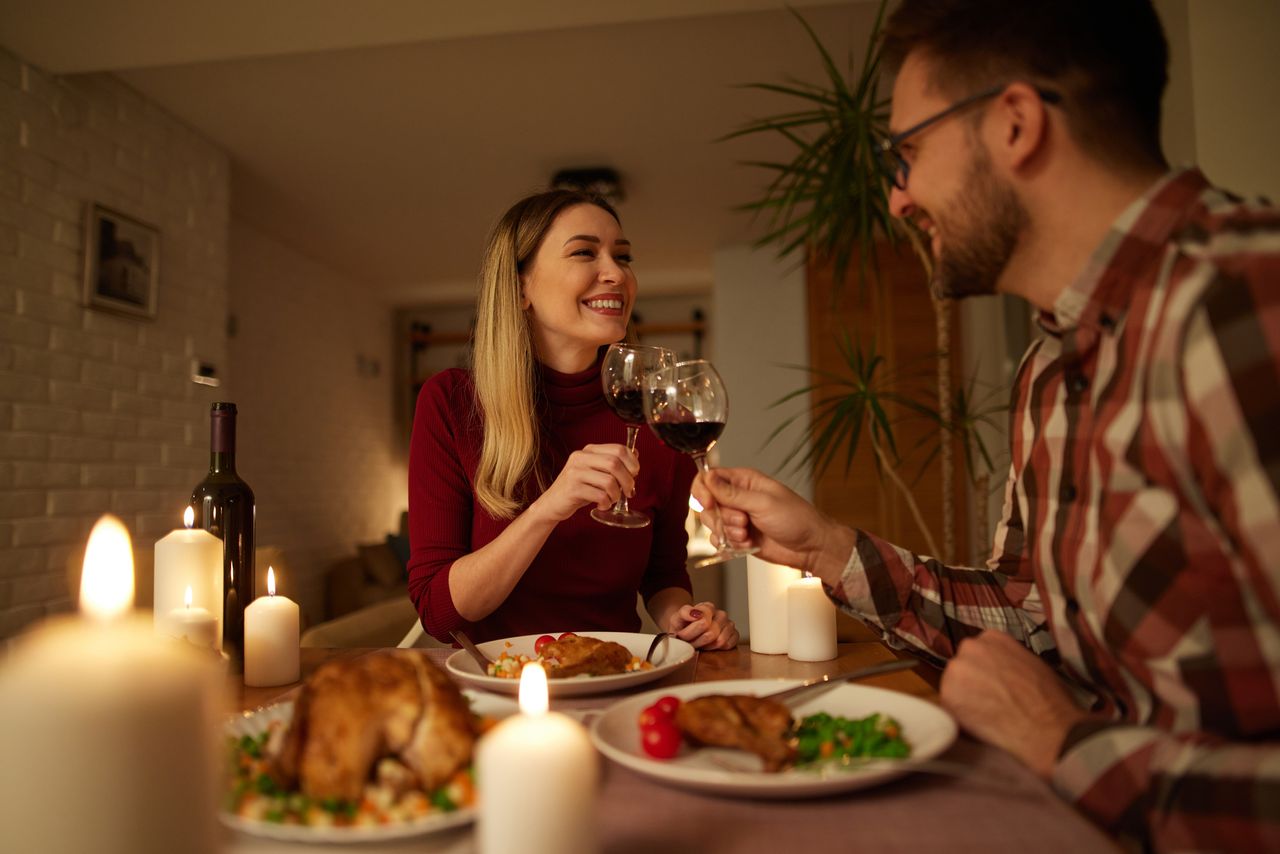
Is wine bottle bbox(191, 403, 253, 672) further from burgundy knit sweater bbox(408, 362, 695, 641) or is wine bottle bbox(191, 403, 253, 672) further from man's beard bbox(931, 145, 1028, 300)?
man's beard bbox(931, 145, 1028, 300)

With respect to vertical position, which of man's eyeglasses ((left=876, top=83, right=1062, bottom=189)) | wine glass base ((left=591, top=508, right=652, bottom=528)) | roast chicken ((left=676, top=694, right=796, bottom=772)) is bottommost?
roast chicken ((left=676, top=694, right=796, bottom=772))

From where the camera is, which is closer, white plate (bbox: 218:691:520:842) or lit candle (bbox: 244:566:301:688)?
white plate (bbox: 218:691:520:842)

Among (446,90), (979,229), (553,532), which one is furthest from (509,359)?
(446,90)

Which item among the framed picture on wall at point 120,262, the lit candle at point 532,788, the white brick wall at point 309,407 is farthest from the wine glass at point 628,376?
the white brick wall at point 309,407

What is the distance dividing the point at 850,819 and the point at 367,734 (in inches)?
15.2

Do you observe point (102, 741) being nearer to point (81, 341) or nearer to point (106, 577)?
point (106, 577)

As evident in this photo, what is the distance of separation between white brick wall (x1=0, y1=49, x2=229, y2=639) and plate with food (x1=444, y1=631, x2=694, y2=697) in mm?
2909

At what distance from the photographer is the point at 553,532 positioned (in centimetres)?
184

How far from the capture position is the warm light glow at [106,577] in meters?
0.47

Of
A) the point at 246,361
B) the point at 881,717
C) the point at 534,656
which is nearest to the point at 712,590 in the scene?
the point at 246,361

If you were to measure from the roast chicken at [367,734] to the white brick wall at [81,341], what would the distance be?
10.6 ft

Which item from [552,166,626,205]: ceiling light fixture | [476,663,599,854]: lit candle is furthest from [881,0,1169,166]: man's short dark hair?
[552,166,626,205]: ceiling light fixture

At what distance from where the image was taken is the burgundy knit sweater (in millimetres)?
1747

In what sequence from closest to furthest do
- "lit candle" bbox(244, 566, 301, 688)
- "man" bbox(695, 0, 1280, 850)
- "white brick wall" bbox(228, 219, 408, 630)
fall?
"man" bbox(695, 0, 1280, 850) → "lit candle" bbox(244, 566, 301, 688) → "white brick wall" bbox(228, 219, 408, 630)
